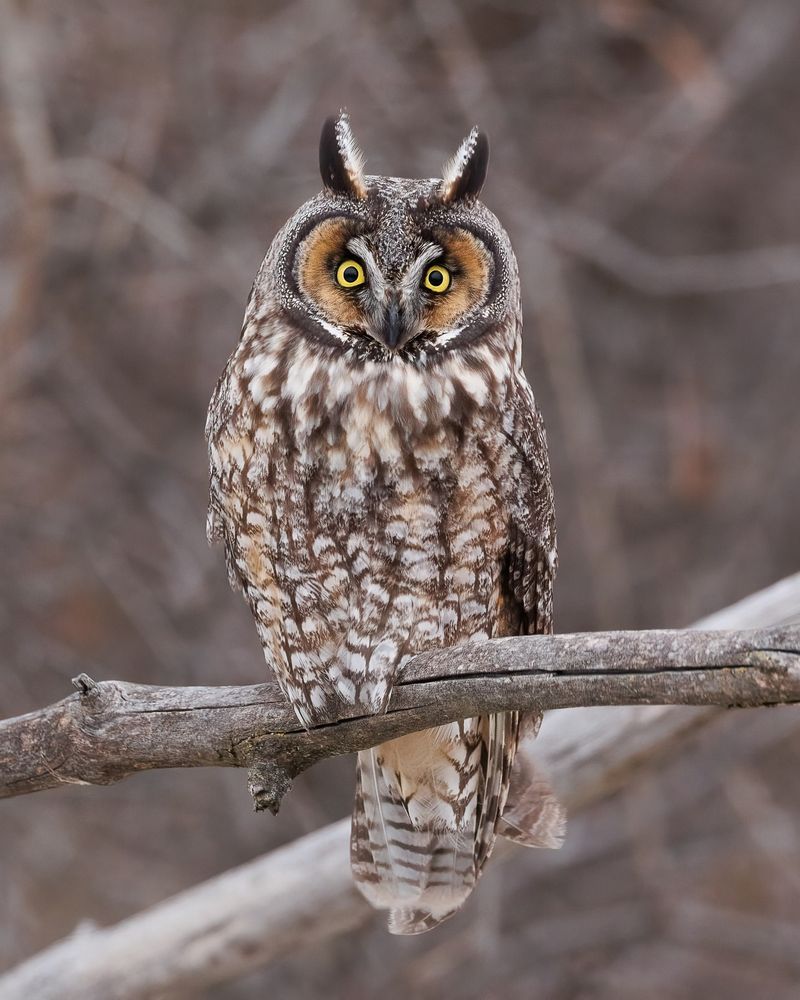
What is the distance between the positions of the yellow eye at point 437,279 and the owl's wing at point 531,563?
25 centimetres

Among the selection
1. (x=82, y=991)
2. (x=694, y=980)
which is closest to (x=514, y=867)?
(x=694, y=980)

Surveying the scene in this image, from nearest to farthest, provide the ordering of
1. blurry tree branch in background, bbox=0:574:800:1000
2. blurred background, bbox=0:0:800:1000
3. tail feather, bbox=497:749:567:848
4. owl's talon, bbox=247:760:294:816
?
owl's talon, bbox=247:760:294:816, tail feather, bbox=497:749:567:848, blurry tree branch in background, bbox=0:574:800:1000, blurred background, bbox=0:0:800:1000

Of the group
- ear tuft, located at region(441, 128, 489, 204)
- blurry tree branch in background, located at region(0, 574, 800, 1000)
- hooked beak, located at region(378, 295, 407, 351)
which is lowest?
blurry tree branch in background, located at region(0, 574, 800, 1000)

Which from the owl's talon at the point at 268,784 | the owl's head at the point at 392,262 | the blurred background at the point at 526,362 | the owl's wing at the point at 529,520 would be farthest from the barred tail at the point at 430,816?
the blurred background at the point at 526,362

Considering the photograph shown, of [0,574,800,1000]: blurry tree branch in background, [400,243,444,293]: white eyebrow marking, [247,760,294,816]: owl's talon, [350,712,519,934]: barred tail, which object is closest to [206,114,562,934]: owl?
[400,243,444,293]: white eyebrow marking

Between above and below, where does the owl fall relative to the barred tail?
above

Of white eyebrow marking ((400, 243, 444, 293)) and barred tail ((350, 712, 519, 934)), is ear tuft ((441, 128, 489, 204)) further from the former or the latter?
A: barred tail ((350, 712, 519, 934))

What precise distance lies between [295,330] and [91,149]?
221cm

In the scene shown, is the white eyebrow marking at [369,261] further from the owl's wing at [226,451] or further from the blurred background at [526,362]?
the blurred background at [526,362]

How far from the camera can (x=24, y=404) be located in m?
4.39

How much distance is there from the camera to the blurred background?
4387 mm

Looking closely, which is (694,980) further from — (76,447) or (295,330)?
(295,330)

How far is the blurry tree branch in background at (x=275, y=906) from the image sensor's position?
3.12 metres

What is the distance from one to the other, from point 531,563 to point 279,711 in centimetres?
56
